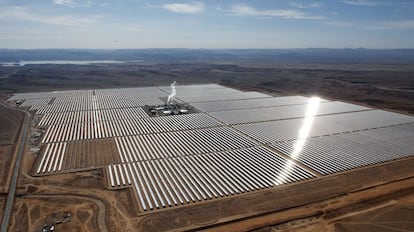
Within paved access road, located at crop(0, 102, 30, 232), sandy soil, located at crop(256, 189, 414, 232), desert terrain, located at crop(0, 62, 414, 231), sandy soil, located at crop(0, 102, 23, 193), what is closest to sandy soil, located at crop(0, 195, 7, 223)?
desert terrain, located at crop(0, 62, 414, 231)

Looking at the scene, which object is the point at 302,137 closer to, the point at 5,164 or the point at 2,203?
the point at 2,203

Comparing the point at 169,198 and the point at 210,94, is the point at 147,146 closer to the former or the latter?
the point at 169,198

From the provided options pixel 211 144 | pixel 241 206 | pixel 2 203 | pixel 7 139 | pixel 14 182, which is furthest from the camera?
pixel 7 139

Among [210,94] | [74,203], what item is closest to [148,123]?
[74,203]

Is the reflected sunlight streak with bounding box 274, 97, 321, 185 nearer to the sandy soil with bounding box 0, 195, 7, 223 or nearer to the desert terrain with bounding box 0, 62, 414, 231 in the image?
the desert terrain with bounding box 0, 62, 414, 231

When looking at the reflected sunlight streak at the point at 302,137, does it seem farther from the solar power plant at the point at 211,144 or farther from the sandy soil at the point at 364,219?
the sandy soil at the point at 364,219

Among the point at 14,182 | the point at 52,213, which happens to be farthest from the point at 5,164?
the point at 52,213
